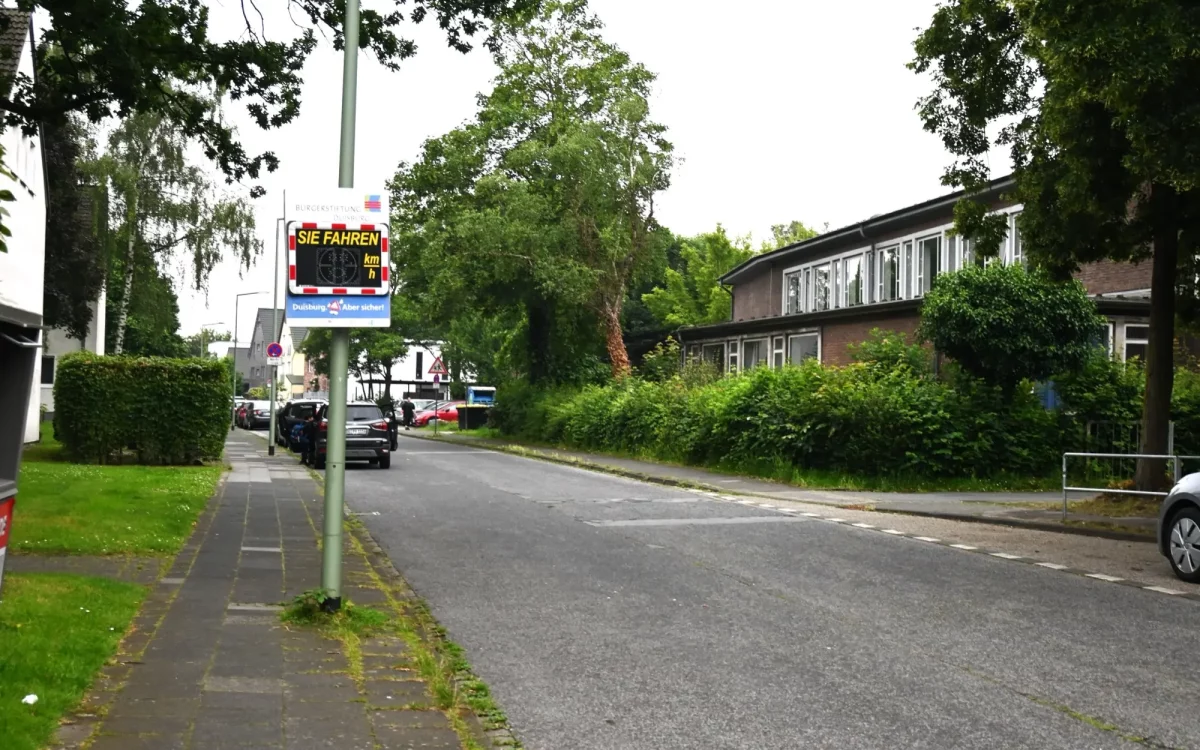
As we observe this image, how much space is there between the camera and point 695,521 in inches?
652

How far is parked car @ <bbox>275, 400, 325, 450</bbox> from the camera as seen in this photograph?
36.8 metres

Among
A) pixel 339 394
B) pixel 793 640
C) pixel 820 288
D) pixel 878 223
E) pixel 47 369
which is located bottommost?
pixel 793 640

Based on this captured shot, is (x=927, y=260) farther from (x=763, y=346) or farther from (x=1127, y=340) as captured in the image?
(x=1127, y=340)

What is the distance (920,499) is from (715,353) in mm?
23012

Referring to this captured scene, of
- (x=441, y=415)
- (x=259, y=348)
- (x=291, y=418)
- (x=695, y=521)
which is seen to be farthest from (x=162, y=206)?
(x=259, y=348)

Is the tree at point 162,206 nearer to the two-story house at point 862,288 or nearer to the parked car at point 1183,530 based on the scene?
the two-story house at point 862,288

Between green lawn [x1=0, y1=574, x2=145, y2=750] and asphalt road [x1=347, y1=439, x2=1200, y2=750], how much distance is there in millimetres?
2071

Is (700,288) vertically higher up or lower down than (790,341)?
higher up

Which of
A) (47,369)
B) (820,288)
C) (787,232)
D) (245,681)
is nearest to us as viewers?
(245,681)

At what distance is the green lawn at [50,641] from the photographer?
5.23 meters

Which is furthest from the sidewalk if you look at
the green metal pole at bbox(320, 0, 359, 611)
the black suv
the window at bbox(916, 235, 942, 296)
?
the window at bbox(916, 235, 942, 296)

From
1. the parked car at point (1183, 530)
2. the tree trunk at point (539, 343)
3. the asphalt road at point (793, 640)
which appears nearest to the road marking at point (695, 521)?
the asphalt road at point (793, 640)

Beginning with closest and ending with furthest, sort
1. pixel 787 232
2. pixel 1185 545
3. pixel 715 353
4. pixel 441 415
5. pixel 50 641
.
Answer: pixel 50 641
pixel 1185 545
pixel 715 353
pixel 441 415
pixel 787 232

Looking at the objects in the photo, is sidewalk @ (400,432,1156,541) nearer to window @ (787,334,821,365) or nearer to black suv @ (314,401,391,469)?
black suv @ (314,401,391,469)
